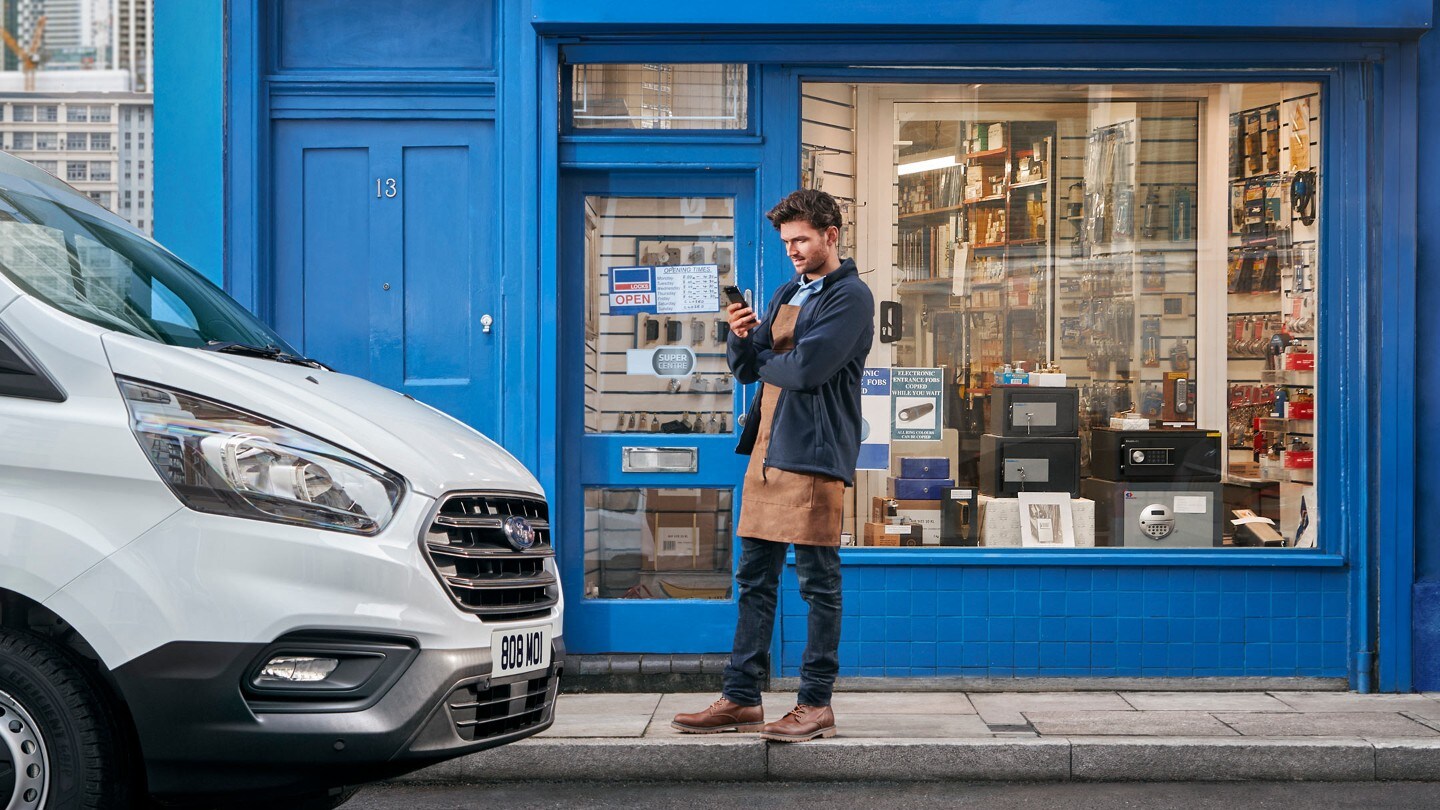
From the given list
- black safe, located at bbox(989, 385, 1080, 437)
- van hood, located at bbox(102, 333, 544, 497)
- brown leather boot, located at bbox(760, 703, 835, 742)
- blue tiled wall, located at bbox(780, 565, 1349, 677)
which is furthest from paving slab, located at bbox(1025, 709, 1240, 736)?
van hood, located at bbox(102, 333, 544, 497)

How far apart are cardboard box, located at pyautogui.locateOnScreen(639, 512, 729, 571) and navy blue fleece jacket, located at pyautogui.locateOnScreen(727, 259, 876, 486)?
1488 mm

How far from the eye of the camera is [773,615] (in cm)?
538

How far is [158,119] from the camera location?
6.68 metres

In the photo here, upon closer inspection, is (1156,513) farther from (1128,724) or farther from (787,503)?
(787,503)

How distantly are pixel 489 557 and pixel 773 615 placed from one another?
1.93 m

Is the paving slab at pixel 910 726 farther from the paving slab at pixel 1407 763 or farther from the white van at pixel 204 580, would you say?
the white van at pixel 204 580

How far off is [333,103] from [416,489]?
3924mm

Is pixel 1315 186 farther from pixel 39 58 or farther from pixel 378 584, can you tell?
pixel 39 58

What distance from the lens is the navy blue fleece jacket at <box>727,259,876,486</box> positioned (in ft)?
16.7

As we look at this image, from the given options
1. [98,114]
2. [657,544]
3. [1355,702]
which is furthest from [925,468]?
[98,114]

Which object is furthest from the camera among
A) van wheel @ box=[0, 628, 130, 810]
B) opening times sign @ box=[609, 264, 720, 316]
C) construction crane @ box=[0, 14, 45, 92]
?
construction crane @ box=[0, 14, 45, 92]

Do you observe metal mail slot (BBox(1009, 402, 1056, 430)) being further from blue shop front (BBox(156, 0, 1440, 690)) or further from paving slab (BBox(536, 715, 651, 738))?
paving slab (BBox(536, 715, 651, 738))

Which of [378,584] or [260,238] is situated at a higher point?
[260,238]

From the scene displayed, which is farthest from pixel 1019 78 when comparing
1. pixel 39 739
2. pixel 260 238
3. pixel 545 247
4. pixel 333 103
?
pixel 39 739
